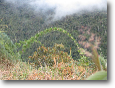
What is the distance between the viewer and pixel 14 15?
13.1 feet

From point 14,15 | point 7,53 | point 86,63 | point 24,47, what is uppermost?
point 14,15

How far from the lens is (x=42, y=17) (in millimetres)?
5250
